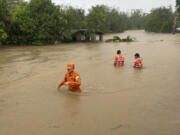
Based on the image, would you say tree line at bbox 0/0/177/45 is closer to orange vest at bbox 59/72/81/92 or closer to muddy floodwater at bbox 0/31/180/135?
muddy floodwater at bbox 0/31/180/135

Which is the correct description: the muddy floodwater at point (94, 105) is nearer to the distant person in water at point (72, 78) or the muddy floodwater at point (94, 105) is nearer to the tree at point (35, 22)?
the distant person in water at point (72, 78)

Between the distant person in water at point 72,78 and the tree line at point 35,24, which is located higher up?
the tree line at point 35,24

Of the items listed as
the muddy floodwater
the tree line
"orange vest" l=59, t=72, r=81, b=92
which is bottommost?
the muddy floodwater

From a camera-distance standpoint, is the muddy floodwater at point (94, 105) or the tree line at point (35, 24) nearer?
the muddy floodwater at point (94, 105)

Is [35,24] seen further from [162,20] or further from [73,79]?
[162,20]

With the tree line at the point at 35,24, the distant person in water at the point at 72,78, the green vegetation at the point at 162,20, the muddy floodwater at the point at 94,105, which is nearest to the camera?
the muddy floodwater at the point at 94,105

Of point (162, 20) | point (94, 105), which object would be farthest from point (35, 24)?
point (162, 20)

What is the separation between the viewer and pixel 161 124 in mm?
4129

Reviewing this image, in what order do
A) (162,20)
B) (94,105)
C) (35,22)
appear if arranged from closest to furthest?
(94,105) < (35,22) < (162,20)

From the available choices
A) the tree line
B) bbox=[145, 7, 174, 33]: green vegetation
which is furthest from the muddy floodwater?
bbox=[145, 7, 174, 33]: green vegetation

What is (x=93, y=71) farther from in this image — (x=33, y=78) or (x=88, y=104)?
(x=88, y=104)

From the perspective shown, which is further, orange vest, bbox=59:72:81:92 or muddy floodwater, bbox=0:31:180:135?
orange vest, bbox=59:72:81:92

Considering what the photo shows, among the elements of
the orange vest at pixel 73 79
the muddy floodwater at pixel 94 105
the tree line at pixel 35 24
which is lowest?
the muddy floodwater at pixel 94 105

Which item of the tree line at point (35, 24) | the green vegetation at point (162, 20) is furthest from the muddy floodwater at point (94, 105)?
the green vegetation at point (162, 20)
